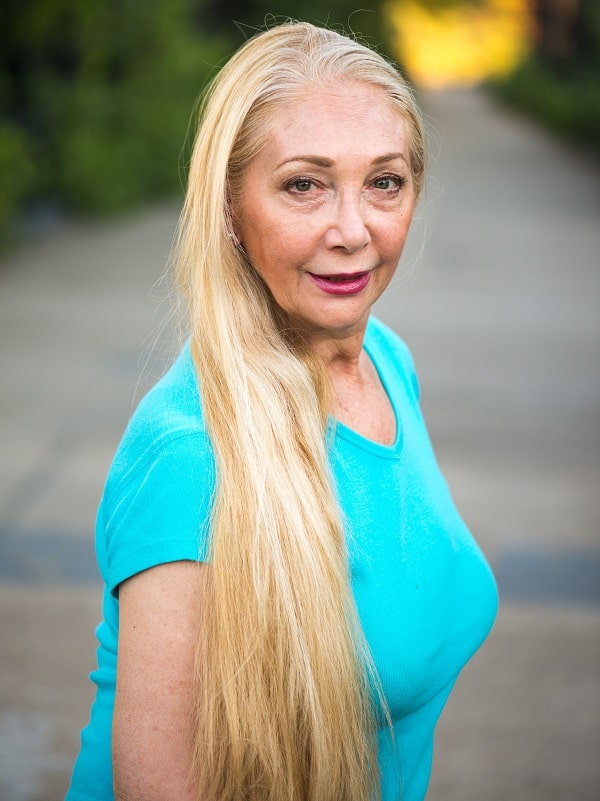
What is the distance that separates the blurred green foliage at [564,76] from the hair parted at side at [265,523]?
19317 mm

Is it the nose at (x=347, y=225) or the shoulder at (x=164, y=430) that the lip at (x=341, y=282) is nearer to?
the nose at (x=347, y=225)

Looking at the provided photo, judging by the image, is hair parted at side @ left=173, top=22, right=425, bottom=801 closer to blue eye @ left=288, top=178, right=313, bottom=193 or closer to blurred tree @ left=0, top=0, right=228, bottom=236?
blue eye @ left=288, top=178, right=313, bottom=193

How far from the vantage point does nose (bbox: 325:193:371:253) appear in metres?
1.66

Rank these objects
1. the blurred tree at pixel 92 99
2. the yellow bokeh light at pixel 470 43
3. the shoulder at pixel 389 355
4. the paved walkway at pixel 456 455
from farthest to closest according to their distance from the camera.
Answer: the yellow bokeh light at pixel 470 43 → the blurred tree at pixel 92 99 → the paved walkway at pixel 456 455 → the shoulder at pixel 389 355

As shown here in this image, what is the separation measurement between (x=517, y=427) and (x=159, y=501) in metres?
5.67

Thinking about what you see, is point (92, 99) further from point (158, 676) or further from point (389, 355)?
point (158, 676)

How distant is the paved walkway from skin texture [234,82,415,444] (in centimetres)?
13

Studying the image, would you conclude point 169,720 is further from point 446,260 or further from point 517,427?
point 446,260

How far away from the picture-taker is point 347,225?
5.48ft

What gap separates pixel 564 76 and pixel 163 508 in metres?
29.8

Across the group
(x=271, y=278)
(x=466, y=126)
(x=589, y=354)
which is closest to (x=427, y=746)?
(x=271, y=278)

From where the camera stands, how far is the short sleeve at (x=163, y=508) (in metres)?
1.48

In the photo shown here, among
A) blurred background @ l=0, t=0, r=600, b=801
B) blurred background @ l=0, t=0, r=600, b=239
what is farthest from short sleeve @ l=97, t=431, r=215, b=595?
blurred background @ l=0, t=0, r=600, b=239

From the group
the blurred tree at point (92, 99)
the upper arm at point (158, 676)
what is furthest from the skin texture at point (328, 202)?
the blurred tree at point (92, 99)
